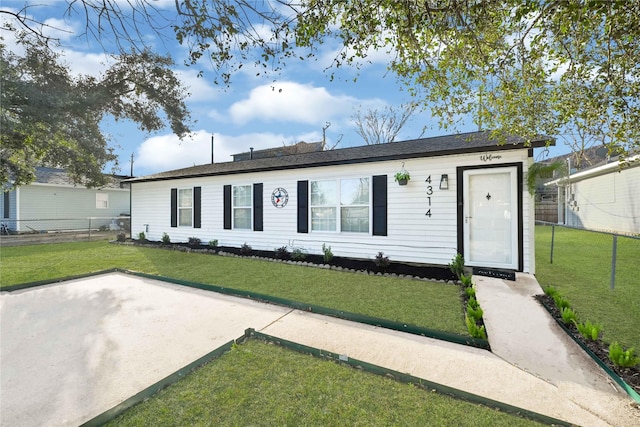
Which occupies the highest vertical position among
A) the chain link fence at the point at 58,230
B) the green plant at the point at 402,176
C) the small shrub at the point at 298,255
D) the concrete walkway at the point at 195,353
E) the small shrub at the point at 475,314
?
the green plant at the point at 402,176

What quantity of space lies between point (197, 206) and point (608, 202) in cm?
1662

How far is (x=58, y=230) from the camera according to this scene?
16016 millimetres

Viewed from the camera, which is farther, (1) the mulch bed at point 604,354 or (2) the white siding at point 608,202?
(2) the white siding at point 608,202

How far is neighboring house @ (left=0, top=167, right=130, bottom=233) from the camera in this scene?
1498 centimetres

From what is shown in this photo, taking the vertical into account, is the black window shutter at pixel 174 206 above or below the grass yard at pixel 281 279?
above

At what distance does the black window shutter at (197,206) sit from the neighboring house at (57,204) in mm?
6740

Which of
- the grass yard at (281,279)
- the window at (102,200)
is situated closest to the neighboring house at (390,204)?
the grass yard at (281,279)

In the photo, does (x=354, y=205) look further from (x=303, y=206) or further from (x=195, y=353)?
(x=195, y=353)

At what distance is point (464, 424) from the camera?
1.84 m

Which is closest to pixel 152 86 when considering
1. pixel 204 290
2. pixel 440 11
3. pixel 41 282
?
pixel 41 282

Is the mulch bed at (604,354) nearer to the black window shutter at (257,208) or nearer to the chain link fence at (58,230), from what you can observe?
the black window shutter at (257,208)

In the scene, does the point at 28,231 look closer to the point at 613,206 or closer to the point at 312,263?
the point at 312,263

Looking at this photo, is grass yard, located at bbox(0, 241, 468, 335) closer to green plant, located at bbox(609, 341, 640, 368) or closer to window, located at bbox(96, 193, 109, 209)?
green plant, located at bbox(609, 341, 640, 368)

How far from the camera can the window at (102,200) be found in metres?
17.9
